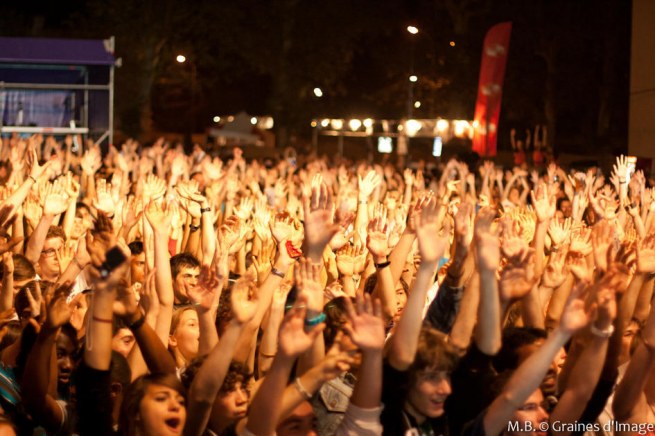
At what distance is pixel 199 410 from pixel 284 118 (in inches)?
1538

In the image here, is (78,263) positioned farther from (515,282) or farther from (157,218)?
(515,282)

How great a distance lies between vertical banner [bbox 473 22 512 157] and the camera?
18734 millimetres

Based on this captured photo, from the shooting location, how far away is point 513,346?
15.8 ft

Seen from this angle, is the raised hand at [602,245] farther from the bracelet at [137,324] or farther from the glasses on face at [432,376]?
the bracelet at [137,324]

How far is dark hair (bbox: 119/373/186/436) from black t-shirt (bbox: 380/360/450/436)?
2.82 ft

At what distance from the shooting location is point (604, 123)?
131ft

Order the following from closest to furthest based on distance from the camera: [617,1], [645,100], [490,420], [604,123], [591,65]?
[490,420]
[645,100]
[617,1]
[604,123]
[591,65]

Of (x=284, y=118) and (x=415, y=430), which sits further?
(x=284, y=118)

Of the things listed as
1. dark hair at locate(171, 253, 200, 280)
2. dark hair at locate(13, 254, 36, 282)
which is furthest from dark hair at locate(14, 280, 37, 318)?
dark hair at locate(171, 253, 200, 280)

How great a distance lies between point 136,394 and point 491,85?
15753 millimetres

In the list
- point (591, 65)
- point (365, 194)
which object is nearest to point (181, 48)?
point (591, 65)

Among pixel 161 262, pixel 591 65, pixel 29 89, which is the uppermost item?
pixel 591 65

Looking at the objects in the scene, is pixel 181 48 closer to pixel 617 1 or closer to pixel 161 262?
pixel 617 1

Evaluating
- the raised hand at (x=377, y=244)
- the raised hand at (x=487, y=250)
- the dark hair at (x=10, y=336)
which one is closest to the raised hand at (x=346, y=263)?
the raised hand at (x=377, y=244)
